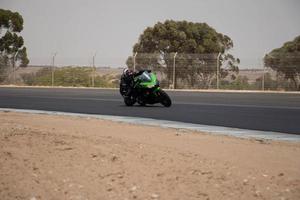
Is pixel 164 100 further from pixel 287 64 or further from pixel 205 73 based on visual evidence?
pixel 205 73

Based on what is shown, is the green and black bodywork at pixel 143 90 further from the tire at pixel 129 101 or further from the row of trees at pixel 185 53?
the row of trees at pixel 185 53

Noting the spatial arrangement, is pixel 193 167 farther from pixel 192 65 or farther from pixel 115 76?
Result: pixel 115 76

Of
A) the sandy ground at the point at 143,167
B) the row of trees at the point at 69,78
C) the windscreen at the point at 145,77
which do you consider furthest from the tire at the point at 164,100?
the row of trees at the point at 69,78

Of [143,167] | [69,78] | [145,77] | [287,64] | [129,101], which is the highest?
[287,64]

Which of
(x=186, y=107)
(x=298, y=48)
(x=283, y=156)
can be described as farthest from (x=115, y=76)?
(x=283, y=156)

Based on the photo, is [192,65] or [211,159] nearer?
[211,159]

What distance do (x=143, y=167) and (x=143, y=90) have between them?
39.3 feet

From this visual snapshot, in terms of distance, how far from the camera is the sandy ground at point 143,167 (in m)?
7.33

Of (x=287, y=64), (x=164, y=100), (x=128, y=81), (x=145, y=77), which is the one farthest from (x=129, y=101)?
(x=287, y=64)

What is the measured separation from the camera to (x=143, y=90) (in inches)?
800

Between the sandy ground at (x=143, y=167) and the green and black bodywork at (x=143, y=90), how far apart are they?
27.4 ft

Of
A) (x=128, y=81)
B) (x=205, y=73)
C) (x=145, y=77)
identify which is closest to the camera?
(x=145, y=77)

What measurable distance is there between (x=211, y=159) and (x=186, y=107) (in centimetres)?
→ 1134

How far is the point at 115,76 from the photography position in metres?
47.2
